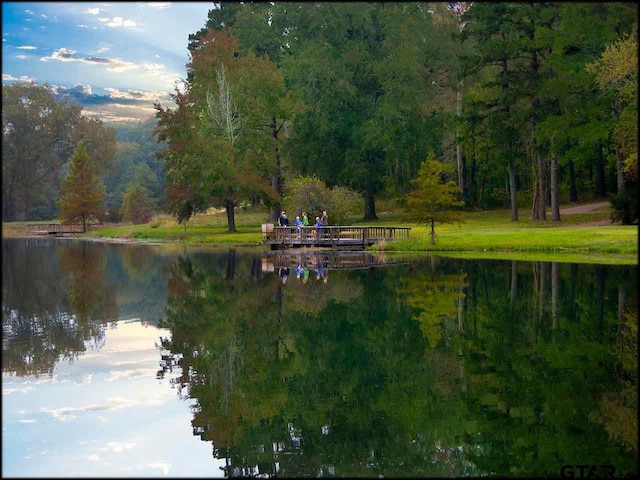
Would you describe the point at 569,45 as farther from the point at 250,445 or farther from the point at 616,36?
the point at 250,445

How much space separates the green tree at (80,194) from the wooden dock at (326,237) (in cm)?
4562

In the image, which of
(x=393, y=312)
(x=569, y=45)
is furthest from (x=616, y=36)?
(x=393, y=312)

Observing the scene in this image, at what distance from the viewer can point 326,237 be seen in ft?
160

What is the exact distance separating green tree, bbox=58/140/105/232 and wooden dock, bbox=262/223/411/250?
150 ft

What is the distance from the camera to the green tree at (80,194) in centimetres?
8850

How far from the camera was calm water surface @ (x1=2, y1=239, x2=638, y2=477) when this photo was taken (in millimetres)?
10969

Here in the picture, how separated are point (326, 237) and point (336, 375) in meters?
33.0

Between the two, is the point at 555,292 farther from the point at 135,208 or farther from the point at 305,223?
the point at 135,208

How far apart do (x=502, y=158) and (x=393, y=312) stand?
111 feet

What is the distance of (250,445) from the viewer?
37.6ft

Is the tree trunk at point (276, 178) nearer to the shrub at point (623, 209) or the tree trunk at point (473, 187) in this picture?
the tree trunk at point (473, 187)

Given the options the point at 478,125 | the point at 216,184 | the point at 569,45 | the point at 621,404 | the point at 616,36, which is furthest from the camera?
the point at 216,184

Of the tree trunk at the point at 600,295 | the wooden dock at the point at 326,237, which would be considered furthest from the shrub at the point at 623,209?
the tree trunk at the point at 600,295

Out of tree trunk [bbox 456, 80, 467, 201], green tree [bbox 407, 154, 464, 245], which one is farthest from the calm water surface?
tree trunk [bbox 456, 80, 467, 201]
